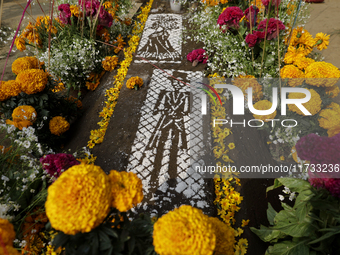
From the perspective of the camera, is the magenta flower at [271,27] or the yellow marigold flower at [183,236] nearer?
the yellow marigold flower at [183,236]

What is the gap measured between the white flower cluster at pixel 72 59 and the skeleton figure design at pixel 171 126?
122 cm

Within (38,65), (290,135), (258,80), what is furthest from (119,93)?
(290,135)

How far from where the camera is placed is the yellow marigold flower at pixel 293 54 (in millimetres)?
2453

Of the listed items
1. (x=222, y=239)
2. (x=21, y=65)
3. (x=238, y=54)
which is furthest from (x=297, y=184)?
(x=21, y=65)

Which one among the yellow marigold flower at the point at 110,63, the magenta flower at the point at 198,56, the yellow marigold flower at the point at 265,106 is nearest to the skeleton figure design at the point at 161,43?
the magenta flower at the point at 198,56

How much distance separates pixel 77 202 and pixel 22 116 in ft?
5.32

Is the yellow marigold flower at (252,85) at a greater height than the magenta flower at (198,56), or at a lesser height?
lesser

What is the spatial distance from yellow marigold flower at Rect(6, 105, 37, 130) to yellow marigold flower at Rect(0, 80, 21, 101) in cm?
17

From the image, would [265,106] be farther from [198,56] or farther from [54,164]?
[54,164]

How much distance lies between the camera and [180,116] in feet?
9.23

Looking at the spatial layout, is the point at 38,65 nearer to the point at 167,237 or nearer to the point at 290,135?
the point at 167,237

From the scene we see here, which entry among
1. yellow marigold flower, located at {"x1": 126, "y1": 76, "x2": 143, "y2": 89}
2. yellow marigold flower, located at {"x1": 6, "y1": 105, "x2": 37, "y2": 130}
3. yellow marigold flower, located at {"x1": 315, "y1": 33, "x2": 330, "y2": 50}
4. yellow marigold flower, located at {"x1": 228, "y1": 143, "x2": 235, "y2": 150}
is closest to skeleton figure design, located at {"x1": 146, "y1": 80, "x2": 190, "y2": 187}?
yellow marigold flower, located at {"x1": 126, "y1": 76, "x2": 143, "y2": 89}

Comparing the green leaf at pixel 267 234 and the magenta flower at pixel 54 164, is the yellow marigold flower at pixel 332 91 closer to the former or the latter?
the green leaf at pixel 267 234

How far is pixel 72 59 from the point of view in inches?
121
